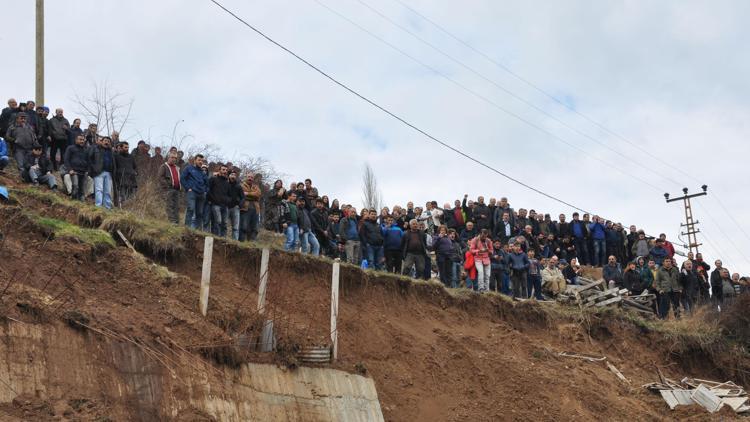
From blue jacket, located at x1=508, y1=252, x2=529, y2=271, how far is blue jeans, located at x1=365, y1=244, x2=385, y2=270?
359 cm

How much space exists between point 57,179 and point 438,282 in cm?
883

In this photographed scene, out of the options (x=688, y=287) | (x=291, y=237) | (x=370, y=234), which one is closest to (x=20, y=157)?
(x=291, y=237)

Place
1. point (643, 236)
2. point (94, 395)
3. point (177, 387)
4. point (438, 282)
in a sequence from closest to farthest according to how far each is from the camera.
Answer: point (94, 395) → point (177, 387) → point (438, 282) → point (643, 236)

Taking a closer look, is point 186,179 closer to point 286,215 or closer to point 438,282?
point 286,215

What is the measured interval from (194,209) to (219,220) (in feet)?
1.86

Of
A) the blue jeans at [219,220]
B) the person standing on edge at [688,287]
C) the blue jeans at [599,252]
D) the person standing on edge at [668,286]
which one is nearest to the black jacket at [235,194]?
the blue jeans at [219,220]

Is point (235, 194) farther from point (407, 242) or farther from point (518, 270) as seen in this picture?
point (518, 270)

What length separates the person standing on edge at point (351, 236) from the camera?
18.5m

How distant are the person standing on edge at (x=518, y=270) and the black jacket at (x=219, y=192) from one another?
306 inches

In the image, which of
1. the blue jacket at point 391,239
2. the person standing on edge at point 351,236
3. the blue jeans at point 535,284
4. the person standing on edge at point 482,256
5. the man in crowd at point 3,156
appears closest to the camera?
the man in crowd at point 3,156

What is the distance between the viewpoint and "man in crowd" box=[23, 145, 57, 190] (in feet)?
51.9

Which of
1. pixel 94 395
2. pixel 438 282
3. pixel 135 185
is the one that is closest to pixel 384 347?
pixel 438 282

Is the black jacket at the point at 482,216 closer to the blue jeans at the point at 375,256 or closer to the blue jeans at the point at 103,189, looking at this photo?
the blue jeans at the point at 375,256

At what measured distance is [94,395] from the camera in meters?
9.60
